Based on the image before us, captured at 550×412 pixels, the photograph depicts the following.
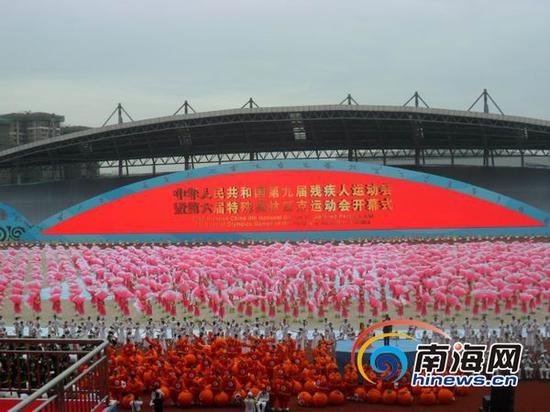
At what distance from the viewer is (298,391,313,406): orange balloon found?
1302 cm

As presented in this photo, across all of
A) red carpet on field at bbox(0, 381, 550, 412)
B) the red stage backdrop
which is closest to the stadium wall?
the red stage backdrop

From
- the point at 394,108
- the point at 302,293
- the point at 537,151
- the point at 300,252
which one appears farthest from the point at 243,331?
the point at 537,151

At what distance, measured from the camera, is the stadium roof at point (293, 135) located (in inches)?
1426

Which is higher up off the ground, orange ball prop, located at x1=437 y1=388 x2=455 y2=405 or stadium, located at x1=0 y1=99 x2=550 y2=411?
stadium, located at x1=0 y1=99 x2=550 y2=411

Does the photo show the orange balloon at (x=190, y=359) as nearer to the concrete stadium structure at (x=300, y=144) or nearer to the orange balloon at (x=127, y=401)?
the orange balloon at (x=127, y=401)

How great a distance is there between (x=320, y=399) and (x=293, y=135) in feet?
96.3

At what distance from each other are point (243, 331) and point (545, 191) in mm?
27766

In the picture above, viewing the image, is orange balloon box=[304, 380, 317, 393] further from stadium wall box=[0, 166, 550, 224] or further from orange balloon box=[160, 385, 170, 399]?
stadium wall box=[0, 166, 550, 224]

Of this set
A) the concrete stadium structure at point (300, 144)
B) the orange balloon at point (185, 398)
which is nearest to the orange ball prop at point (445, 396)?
the orange balloon at point (185, 398)

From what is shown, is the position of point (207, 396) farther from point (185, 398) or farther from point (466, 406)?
point (466, 406)

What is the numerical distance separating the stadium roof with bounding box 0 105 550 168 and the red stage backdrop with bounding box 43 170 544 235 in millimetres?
4617

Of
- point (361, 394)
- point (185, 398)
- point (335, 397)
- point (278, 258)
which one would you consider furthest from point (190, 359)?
point (278, 258)

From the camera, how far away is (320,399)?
1295 centimetres

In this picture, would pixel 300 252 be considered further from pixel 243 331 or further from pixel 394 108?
pixel 394 108
